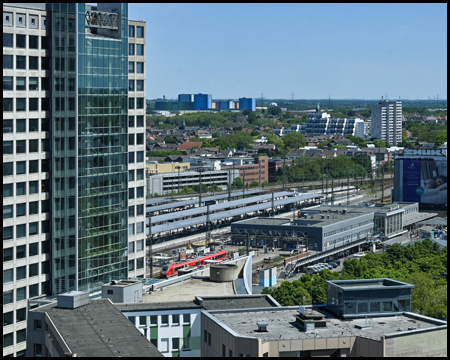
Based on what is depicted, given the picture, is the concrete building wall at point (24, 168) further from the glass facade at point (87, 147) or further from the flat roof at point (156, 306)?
the flat roof at point (156, 306)

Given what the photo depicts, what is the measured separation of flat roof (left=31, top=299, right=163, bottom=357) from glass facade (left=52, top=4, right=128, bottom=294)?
4590 millimetres

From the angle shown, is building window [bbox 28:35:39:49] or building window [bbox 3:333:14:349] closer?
building window [bbox 3:333:14:349]

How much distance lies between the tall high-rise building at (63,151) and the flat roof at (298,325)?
297 inches

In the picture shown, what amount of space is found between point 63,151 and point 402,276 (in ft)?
60.9

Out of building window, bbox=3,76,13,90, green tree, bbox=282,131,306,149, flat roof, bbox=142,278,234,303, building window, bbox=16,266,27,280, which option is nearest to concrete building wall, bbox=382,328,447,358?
flat roof, bbox=142,278,234,303

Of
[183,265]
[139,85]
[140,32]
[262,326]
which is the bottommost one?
[183,265]

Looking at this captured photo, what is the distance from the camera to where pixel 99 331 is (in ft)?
58.4

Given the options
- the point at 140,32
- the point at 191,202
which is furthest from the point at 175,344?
the point at 191,202

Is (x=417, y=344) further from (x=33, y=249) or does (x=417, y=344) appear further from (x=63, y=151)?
(x=63, y=151)

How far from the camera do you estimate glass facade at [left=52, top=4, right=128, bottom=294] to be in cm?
2480

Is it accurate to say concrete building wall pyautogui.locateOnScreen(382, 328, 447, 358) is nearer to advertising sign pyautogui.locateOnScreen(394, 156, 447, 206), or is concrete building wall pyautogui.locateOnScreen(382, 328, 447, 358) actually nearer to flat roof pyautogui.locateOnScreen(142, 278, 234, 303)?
flat roof pyautogui.locateOnScreen(142, 278, 234, 303)

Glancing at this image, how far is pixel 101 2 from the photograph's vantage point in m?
26.3

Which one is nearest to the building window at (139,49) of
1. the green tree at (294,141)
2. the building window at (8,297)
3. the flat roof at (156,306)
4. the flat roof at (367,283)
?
the building window at (8,297)

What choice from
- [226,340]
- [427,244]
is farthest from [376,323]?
[427,244]
